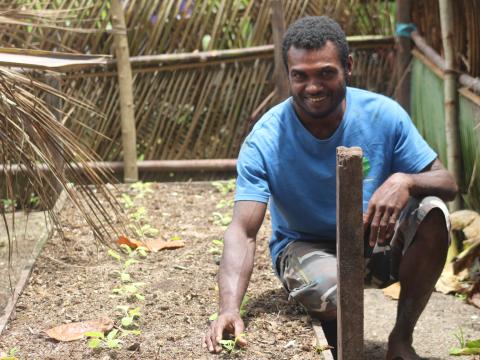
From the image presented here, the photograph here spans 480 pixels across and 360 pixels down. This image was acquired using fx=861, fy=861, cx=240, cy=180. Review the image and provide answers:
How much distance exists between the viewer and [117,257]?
435cm

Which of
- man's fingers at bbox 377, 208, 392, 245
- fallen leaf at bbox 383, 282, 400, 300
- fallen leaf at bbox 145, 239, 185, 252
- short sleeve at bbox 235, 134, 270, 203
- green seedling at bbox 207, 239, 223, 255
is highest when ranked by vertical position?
short sleeve at bbox 235, 134, 270, 203

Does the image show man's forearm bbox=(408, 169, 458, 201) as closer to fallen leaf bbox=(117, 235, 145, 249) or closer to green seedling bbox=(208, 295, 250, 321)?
green seedling bbox=(208, 295, 250, 321)

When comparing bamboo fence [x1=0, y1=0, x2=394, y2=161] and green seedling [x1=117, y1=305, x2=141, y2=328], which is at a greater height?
bamboo fence [x1=0, y1=0, x2=394, y2=161]

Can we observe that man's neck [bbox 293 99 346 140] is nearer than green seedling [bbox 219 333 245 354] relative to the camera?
No

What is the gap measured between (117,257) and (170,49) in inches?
101

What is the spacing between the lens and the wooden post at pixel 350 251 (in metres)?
2.48

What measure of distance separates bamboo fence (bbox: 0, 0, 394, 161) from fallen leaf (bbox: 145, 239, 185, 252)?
6.29 feet

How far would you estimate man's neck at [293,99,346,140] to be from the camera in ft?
11.0

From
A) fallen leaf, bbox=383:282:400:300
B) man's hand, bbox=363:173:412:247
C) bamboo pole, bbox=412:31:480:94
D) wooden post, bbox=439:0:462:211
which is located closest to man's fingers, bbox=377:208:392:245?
man's hand, bbox=363:173:412:247

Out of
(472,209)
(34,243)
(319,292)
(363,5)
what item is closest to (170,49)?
(363,5)

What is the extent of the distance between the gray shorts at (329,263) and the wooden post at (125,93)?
2915 mm

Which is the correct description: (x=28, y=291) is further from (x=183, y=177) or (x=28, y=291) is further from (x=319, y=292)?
(x=183, y=177)

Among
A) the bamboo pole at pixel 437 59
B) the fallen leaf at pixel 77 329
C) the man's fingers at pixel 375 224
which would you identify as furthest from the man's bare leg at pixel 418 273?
the bamboo pole at pixel 437 59

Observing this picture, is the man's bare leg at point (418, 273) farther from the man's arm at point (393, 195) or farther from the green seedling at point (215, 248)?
the green seedling at point (215, 248)
